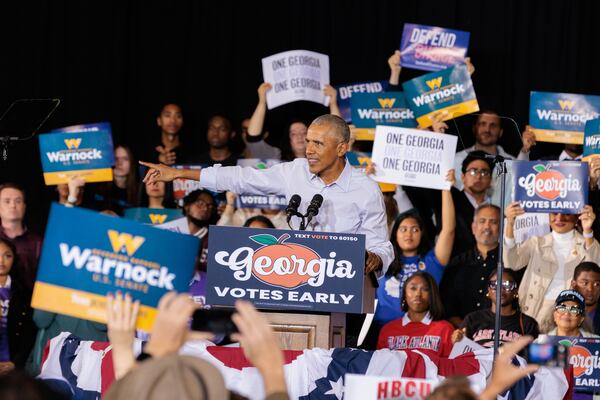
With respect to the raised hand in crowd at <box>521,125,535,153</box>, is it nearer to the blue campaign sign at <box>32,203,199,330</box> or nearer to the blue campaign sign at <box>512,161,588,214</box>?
the blue campaign sign at <box>512,161,588,214</box>

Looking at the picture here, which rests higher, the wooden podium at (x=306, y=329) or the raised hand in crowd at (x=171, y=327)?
the raised hand in crowd at (x=171, y=327)

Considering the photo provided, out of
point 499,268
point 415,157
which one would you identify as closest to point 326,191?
point 499,268

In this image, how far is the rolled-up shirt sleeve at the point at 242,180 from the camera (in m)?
5.49

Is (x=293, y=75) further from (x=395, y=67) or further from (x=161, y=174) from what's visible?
(x=161, y=174)

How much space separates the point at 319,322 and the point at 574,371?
1.52 metres

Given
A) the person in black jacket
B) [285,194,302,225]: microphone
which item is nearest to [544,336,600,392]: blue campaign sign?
[285,194,302,225]: microphone

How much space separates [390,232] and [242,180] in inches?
87.1

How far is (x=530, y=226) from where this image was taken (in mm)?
7582

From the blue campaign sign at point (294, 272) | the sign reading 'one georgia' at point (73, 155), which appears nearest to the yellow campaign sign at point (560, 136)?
the sign reading 'one georgia' at point (73, 155)

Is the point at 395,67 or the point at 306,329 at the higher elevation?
the point at 395,67

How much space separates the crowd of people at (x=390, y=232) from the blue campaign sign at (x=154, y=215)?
0.37 ft

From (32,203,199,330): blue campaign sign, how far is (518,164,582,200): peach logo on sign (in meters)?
4.09

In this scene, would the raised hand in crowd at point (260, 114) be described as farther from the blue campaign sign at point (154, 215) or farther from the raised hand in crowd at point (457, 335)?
the raised hand in crowd at point (457, 335)

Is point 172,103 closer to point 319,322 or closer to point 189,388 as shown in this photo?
point 319,322
